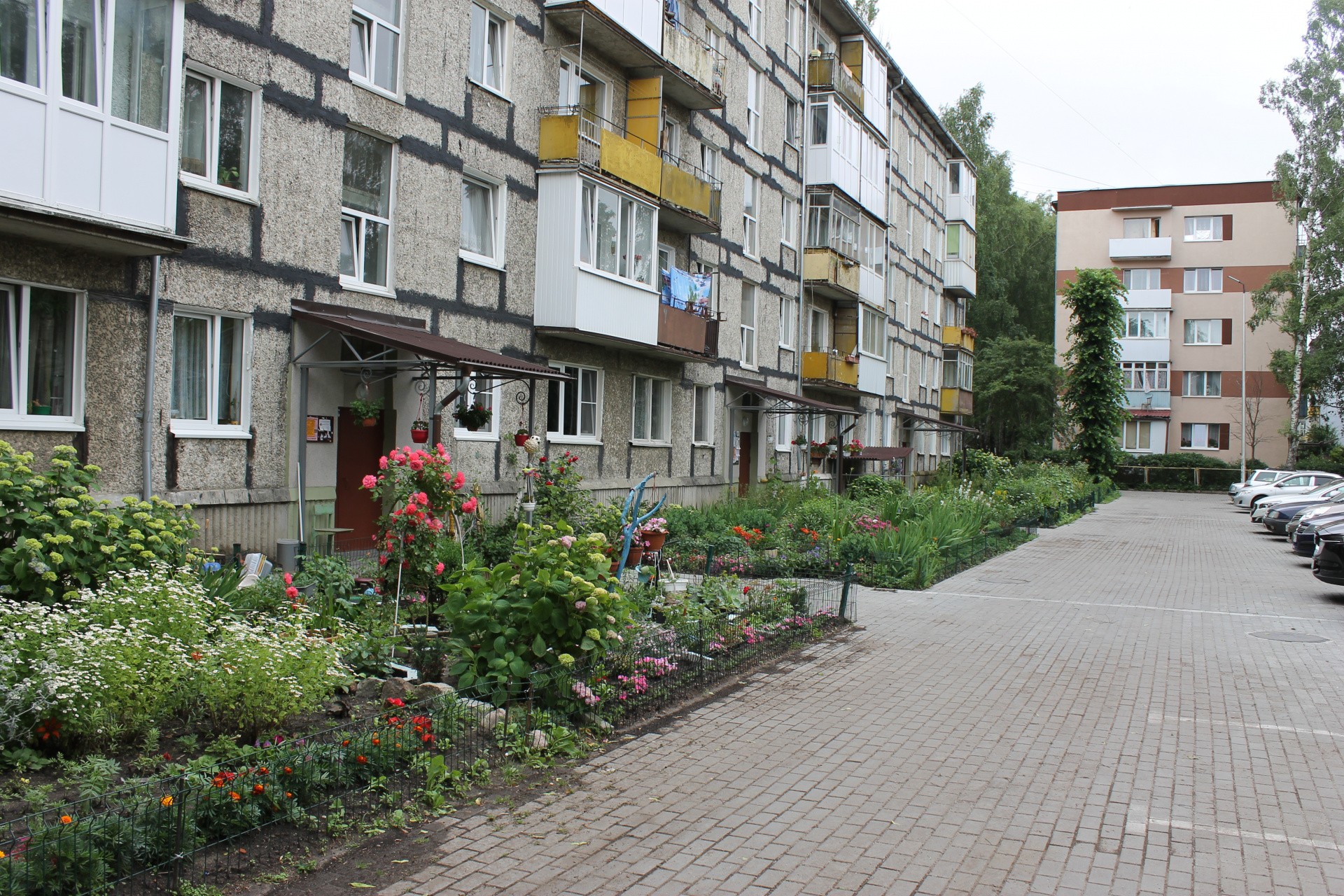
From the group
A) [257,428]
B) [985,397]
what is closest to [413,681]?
[257,428]

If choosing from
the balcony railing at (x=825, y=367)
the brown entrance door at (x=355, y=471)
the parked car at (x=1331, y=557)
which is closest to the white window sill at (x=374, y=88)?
the brown entrance door at (x=355, y=471)

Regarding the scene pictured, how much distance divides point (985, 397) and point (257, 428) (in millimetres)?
47489

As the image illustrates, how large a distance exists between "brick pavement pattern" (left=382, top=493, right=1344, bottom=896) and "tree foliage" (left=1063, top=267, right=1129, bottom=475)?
38.1 meters

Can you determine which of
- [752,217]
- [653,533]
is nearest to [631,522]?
[653,533]

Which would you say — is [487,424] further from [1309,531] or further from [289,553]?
[1309,531]

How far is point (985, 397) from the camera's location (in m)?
54.2

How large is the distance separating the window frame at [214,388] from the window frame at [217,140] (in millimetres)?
1434

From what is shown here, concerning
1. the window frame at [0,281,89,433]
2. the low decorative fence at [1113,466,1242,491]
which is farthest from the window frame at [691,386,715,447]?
the low decorative fence at [1113,466,1242,491]

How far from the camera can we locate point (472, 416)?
A: 46.1 ft

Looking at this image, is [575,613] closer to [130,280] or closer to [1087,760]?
[1087,760]

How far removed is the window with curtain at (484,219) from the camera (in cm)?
1653

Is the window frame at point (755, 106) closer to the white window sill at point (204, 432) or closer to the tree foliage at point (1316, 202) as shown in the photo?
the white window sill at point (204, 432)

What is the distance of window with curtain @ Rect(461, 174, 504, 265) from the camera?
16531 millimetres

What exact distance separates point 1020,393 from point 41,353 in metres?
50.4
